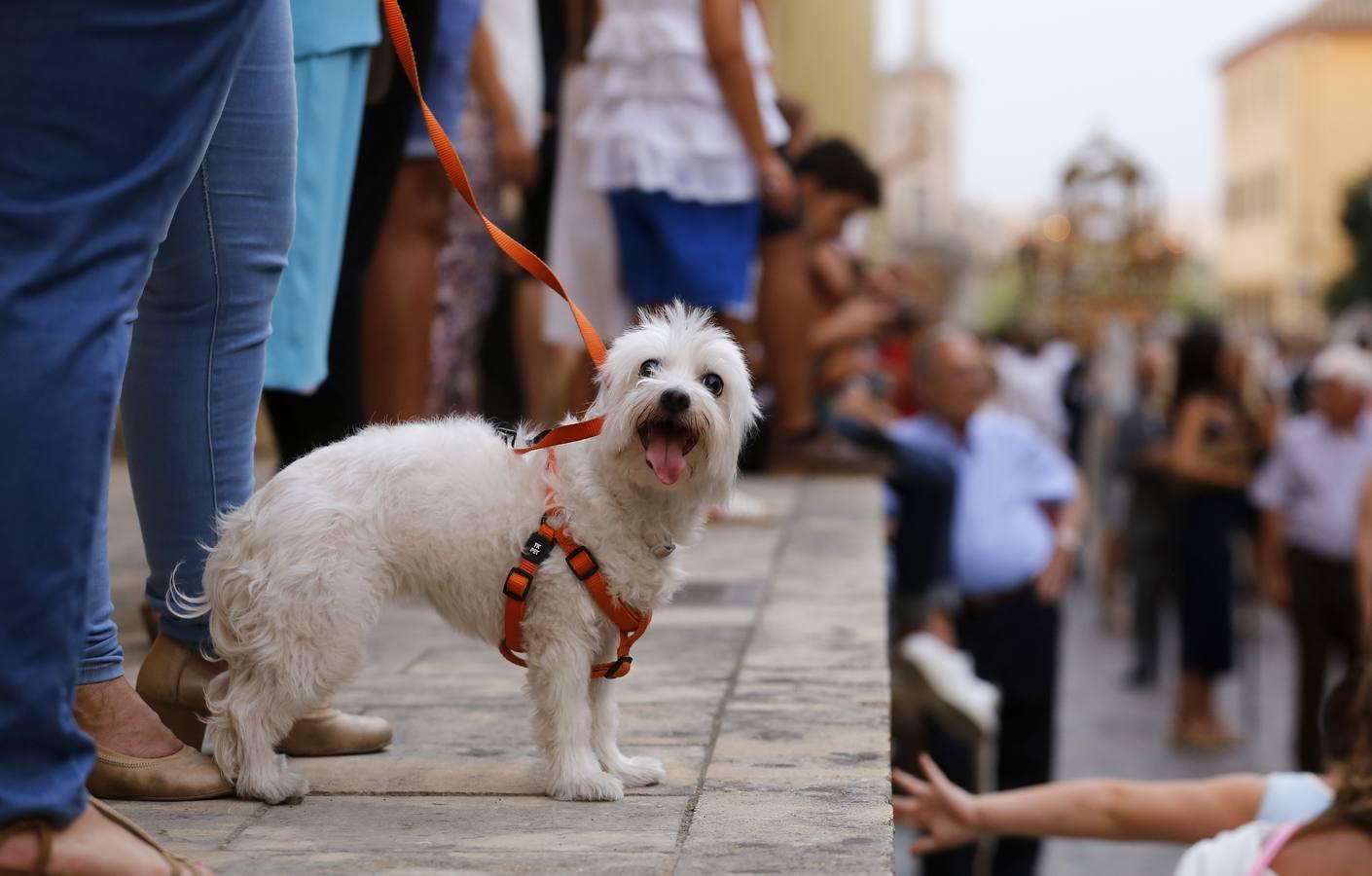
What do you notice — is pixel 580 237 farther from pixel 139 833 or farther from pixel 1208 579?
pixel 1208 579

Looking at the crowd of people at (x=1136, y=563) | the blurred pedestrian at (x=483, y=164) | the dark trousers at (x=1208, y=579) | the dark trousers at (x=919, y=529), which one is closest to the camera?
the crowd of people at (x=1136, y=563)

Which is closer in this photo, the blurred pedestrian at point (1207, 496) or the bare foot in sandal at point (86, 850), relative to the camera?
the bare foot in sandal at point (86, 850)

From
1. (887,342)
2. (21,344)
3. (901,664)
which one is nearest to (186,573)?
(21,344)

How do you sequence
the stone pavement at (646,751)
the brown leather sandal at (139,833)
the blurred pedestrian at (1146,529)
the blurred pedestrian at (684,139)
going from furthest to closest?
1. the blurred pedestrian at (1146,529)
2. the blurred pedestrian at (684,139)
3. the stone pavement at (646,751)
4. the brown leather sandal at (139,833)

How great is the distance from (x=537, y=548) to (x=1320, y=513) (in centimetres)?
933

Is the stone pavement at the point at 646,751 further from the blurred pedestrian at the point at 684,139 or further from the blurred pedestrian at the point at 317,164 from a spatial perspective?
the blurred pedestrian at the point at 684,139

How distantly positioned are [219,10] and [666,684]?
2.04 metres

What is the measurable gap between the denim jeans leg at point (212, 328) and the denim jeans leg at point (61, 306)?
0.56 m

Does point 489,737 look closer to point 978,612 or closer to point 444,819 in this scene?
point 444,819

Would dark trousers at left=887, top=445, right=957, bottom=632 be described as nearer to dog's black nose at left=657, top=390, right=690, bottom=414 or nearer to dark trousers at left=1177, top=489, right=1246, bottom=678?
dark trousers at left=1177, top=489, right=1246, bottom=678

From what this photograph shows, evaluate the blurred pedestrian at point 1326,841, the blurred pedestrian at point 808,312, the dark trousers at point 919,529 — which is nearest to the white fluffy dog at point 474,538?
the blurred pedestrian at point 1326,841

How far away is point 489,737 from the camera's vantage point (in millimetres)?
3404

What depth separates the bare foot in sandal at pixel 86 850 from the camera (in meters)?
2.18

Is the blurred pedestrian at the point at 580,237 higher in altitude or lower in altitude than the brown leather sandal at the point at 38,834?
higher
